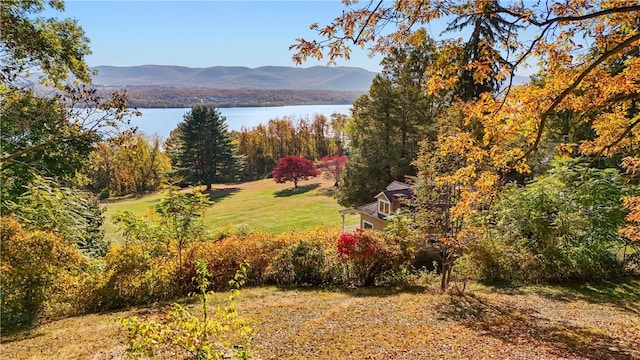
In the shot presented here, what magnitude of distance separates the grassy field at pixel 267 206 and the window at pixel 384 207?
6.93 meters

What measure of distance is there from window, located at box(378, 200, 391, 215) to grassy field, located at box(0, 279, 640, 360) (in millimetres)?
7825

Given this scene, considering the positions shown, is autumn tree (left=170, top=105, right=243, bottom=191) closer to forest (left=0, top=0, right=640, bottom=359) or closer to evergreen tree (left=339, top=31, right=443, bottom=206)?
evergreen tree (left=339, top=31, right=443, bottom=206)

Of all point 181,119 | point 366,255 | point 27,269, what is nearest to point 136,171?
point 181,119

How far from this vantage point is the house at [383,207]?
1700cm

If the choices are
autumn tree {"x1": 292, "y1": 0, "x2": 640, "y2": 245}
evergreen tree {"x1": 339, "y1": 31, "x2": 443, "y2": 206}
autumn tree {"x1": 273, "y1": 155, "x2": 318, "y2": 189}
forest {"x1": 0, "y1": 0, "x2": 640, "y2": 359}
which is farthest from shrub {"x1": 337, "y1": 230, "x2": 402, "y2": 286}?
autumn tree {"x1": 273, "y1": 155, "x2": 318, "y2": 189}

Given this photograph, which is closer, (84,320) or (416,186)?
(84,320)

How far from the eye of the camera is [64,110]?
730 cm

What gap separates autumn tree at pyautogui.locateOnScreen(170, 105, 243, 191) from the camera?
4059 cm

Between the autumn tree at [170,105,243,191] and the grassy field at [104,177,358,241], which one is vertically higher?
the autumn tree at [170,105,243,191]

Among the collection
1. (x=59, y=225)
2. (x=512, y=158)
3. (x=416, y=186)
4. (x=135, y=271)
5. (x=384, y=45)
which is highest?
(x=384, y=45)

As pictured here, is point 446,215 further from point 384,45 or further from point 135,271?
Answer: point 135,271

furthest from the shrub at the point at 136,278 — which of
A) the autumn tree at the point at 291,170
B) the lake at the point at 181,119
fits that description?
the autumn tree at the point at 291,170

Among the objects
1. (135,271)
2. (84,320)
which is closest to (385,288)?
(135,271)

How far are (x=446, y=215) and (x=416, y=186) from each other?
1052 mm
